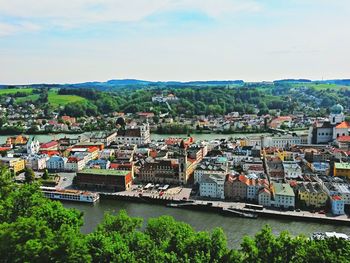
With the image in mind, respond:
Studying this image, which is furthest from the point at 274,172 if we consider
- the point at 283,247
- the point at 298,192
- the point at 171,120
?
the point at 171,120

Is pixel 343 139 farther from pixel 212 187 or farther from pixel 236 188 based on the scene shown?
pixel 212 187

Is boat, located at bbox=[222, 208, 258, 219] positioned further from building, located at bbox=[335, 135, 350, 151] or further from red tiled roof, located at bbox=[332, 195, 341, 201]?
building, located at bbox=[335, 135, 350, 151]

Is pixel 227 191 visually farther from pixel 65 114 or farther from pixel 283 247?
pixel 65 114

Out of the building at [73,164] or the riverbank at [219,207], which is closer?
the riverbank at [219,207]

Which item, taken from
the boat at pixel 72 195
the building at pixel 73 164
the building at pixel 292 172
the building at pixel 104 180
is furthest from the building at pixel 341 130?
the boat at pixel 72 195

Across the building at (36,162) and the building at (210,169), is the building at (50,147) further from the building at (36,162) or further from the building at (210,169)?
the building at (210,169)
